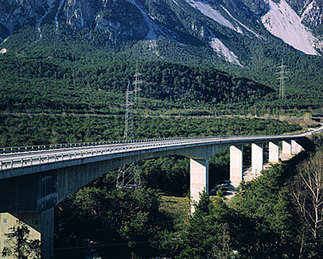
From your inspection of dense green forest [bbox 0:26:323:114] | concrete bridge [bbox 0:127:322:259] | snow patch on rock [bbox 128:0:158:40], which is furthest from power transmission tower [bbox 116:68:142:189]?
snow patch on rock [bbox 128:0:158:40]

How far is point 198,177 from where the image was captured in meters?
41.5

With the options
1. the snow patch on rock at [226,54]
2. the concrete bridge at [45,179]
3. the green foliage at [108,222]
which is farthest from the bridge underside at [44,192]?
the snow patch on rock at [226,54]

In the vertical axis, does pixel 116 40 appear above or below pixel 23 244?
above

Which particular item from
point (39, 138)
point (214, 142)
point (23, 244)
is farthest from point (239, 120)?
point (23, 244)

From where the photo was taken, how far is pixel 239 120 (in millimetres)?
89375

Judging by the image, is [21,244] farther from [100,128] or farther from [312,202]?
[100,128]

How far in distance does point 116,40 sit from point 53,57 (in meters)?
47.9

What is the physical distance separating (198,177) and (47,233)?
25737 millimetres

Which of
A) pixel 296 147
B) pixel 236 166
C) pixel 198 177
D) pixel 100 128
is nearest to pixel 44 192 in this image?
pixel 198 177

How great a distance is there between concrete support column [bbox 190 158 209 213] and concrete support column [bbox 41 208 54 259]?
2443 centimetres

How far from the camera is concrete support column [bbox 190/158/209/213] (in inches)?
1614

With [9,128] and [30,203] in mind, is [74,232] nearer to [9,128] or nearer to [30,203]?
[30,203]

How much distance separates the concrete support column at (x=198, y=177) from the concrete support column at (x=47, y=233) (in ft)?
80.2

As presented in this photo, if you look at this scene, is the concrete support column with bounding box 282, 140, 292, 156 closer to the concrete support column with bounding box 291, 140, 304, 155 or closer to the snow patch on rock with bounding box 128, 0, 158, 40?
the concrete support column with bounding box 291, 140, 304, 155
